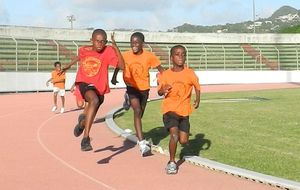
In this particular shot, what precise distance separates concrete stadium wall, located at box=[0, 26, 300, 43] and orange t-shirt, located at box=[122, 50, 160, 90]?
28.7m

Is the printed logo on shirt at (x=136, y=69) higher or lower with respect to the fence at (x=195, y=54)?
lower

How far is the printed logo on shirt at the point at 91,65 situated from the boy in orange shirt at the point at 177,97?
1143mm

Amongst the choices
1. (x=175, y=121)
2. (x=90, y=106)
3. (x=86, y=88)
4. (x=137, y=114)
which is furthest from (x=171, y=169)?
(x=137, y=114)

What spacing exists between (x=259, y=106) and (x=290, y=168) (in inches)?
409

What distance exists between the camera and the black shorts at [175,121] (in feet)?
24.8

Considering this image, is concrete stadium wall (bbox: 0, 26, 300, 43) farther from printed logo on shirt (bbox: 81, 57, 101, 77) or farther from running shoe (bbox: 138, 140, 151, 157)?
printed logo on shirt (bbox: 81, 57, 101, 77)

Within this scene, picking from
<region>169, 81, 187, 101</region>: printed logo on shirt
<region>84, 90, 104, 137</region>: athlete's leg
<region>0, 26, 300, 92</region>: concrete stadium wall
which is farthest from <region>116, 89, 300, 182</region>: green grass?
<region>0, 26, 300, 92</region>: concrete stadium wall

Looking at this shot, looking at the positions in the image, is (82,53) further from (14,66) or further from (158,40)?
(158,40)

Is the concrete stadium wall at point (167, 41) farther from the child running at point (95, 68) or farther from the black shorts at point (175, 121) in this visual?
the black shorts at point (175, 121)

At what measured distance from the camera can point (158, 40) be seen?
1843 inches

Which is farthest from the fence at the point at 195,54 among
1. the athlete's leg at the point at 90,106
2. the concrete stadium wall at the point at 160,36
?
the athlete's leg at the point at 90,106

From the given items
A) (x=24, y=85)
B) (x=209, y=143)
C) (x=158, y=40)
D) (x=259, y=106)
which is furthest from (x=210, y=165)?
(x=158, y=40)

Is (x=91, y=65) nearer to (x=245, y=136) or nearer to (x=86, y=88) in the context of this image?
(x=86, y=88)

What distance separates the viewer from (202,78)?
41.3 meters
